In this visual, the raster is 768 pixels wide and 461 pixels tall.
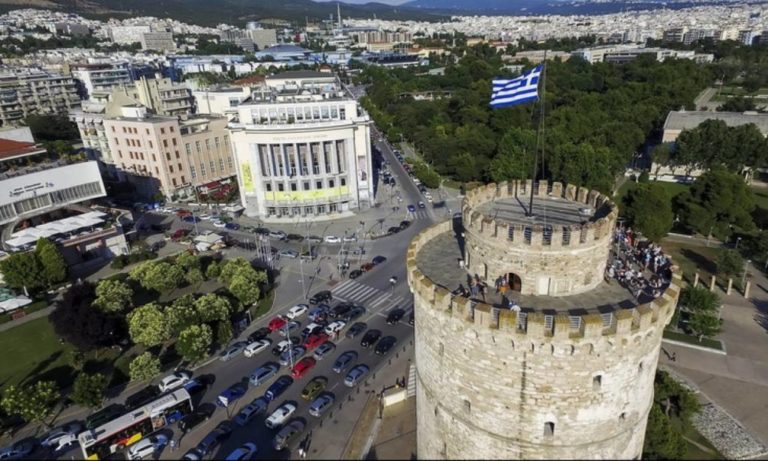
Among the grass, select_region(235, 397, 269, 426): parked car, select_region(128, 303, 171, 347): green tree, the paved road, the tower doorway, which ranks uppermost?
the tower doorway

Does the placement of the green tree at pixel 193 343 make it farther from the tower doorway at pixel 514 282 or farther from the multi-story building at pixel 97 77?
the multi-story building at pixel 97 77

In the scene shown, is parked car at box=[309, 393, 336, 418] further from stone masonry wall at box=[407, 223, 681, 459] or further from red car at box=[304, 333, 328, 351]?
stone masonry wall at box=[407, 223, 681, 459]

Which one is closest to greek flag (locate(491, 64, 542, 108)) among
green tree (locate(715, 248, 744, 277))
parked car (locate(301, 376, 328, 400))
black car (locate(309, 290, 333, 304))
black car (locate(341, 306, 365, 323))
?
parked car (locate(301, 376, 328, 400))

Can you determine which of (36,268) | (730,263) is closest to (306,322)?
(36,268)

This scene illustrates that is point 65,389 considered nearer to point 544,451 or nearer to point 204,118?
point 544,451

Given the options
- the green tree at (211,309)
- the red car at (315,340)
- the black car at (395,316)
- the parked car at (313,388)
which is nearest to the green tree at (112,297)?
the green tree at (211,309)

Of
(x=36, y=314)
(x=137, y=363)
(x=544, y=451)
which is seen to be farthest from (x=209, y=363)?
(x=544, y=451)
